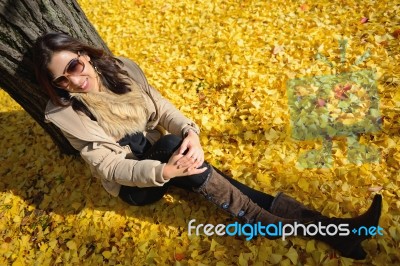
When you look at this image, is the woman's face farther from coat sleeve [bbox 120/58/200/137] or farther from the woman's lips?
coat sleeve [bbox 120/58/200/137]

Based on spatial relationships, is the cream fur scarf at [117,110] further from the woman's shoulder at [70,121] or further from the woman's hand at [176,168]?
the woman's hand at [176,168]

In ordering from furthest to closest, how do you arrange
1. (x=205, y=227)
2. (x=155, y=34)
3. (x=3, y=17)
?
(x=155, y=34), (x=205, y=227), (x=3, y=17)

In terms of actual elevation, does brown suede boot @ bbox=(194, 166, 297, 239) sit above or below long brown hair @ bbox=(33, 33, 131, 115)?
below

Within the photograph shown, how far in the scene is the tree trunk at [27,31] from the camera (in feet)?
6.97

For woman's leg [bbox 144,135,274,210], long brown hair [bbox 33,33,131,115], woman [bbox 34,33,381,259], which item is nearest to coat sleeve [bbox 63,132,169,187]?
woman [bbox 34,33,381,259]

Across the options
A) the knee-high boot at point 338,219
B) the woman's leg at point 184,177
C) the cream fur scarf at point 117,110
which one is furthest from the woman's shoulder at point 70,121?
the knee-high boot at point 338,219

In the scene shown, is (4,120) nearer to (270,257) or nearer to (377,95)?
(270,257)

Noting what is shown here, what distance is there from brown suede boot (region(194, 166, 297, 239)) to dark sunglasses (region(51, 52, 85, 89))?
3.74 ft

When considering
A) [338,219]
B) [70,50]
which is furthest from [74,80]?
[338,219]

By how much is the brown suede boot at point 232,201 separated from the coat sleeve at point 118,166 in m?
0.33

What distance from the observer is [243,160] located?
277 centimetres

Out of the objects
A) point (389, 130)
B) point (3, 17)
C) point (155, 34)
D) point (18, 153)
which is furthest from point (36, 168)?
point (389, 130)

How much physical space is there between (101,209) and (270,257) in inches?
60.0

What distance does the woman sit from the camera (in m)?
1.96
